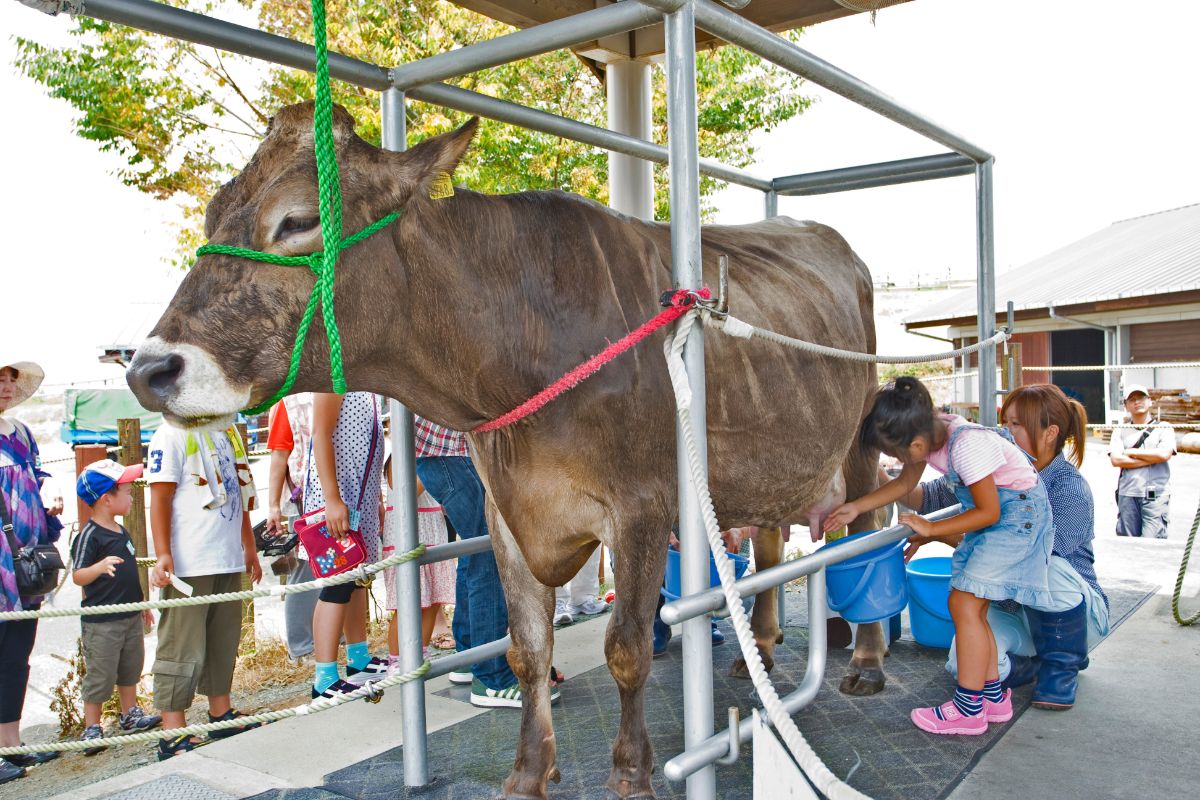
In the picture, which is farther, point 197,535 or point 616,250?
point 197,535

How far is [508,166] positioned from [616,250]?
780cm

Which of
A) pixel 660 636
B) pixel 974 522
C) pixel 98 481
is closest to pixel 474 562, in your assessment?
pixel 660 636

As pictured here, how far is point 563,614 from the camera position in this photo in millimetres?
5262

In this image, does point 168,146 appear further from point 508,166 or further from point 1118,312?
point 1118,312

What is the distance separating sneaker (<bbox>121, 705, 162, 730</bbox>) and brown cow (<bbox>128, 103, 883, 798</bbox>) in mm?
2406

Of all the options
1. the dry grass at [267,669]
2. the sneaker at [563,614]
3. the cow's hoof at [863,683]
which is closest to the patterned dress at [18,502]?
the dry grass at [267,669]

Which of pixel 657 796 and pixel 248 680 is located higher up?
pixel 657 796

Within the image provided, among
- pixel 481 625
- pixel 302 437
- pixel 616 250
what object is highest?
pixel 616 250

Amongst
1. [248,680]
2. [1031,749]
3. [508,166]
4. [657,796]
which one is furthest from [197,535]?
[508,166]

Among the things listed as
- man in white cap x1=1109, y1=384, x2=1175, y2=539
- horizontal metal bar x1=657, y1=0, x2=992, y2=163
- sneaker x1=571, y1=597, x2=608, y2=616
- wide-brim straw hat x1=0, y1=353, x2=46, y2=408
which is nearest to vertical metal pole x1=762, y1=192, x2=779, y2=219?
horizontal metal bar x1=657, y1=0, x2=992, y2=163

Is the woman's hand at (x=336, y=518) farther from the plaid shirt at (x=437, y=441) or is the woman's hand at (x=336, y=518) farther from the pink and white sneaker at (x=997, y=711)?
the pink and white sneaker at (x=997, y=711)

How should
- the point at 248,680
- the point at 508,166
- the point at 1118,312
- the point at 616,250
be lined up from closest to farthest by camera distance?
1. the point at 616,250
2. the point at 248,680
3. the point at 508,166
4. the point at 1118,312

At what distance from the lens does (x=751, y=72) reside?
38.2 ft

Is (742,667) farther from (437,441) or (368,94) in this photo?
(368,94)
